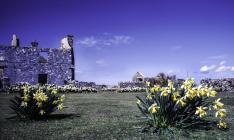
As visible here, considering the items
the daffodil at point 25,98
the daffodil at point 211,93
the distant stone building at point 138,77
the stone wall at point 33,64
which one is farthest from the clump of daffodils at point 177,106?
the distant stone building at point 138,77

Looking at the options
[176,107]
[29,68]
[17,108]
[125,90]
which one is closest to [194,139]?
[176,107]

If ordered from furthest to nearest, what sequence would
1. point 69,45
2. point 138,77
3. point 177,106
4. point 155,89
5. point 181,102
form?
1. point 138,77
2. point 69,45
3. point 155,89
4. point 177,106
5. point 181,102

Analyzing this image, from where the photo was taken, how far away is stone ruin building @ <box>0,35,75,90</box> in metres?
31.7

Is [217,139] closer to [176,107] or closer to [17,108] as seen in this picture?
[176,107]

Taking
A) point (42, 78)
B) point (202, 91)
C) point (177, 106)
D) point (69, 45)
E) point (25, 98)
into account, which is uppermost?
point (69, 45)

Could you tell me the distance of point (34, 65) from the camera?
1284 inches

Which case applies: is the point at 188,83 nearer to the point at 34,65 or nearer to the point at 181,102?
the point at 181,102

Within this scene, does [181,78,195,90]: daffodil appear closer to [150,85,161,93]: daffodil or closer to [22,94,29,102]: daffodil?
[150,85,161,93]: daffodil

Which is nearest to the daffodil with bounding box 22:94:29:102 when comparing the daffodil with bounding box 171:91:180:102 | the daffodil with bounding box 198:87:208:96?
the daffodil with bounding box 171:91:180:102

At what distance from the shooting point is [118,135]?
5.54 metres

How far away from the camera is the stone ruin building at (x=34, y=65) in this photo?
3170 centimetres

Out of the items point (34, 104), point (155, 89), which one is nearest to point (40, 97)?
point (34, 104)

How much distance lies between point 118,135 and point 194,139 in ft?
4.69

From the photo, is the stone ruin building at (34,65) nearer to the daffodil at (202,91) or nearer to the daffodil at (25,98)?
the daffodil at (25,98)
